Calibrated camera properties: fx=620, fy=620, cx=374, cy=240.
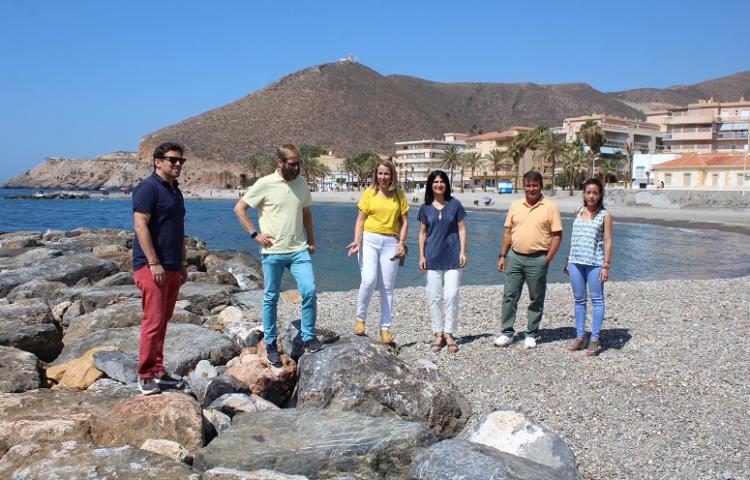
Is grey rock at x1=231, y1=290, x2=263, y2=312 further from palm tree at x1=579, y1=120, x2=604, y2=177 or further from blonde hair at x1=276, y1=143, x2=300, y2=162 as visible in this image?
palm tree at x1=579, y1=120, x2=604, y2=177

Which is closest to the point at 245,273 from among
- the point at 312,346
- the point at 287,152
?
the point at 312,346

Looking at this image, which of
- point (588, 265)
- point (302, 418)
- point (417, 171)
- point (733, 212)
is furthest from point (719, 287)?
point (417, 171)

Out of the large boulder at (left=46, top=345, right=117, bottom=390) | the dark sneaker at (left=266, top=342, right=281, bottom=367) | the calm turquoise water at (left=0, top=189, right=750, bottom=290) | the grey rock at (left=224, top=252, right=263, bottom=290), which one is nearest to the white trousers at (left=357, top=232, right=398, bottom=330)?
the dark sneaker at (left=266, top=342, right=281, bottom=367)

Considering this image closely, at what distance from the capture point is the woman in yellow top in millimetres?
6180

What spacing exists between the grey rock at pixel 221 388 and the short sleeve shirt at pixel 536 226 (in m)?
3.23

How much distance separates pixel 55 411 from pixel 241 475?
74.7 inches

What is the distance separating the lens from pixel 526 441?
4.45 metres

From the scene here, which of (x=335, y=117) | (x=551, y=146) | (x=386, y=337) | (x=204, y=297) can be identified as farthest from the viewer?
(x=335, y=117)

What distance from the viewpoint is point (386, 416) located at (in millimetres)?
5117

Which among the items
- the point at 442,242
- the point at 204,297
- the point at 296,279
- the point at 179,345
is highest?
the point at 442,242

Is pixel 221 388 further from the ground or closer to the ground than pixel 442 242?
closer to the ground

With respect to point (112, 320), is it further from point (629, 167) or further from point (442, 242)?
point (629, 167)

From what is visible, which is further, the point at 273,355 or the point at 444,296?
the point at 444,296

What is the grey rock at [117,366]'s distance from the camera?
18.3ft
